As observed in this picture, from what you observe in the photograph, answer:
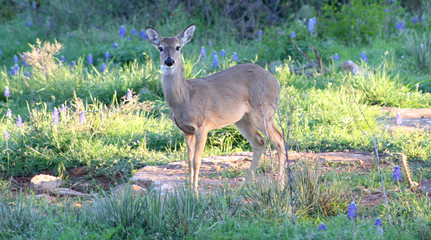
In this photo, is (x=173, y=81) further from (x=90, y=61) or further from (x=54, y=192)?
(x=90, y=61)

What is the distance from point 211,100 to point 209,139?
1.70 m

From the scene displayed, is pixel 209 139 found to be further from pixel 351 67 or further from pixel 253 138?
pixel 351 67

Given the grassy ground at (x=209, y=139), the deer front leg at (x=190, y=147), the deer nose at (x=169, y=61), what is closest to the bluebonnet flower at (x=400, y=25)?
the grassy ground at (x=209, y=139)

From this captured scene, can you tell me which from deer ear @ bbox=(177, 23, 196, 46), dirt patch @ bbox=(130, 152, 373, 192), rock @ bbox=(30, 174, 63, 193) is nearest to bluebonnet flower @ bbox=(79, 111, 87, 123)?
rock @ bbox=(30, 174, 63, 193)

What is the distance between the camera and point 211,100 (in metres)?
5.86

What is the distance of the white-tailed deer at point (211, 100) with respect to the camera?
5637 mm

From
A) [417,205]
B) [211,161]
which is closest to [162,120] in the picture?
[211,161]

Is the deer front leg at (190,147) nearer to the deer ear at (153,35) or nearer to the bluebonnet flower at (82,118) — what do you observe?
the deer ear at (153,35)

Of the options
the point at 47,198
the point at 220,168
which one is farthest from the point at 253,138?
the point at 47,198

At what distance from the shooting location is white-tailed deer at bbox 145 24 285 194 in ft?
18.5

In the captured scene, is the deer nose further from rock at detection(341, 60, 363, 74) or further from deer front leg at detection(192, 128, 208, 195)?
rock at detection(341, 60, 363, 74)

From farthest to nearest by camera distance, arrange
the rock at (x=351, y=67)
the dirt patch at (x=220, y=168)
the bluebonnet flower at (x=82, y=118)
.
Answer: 1. the rock at (x=351, y=67)
2. the bluebonnet flower at (x=82, y=118)
3. the dirt patch at (x=220, y=168)

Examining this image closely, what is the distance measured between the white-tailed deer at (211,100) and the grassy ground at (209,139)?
0.47 meters

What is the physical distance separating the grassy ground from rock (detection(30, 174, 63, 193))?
0.73 feet
